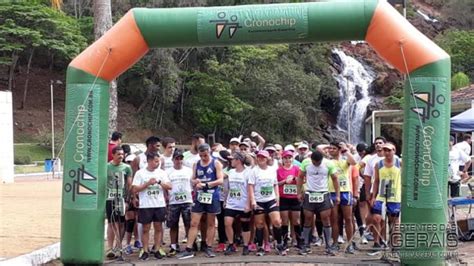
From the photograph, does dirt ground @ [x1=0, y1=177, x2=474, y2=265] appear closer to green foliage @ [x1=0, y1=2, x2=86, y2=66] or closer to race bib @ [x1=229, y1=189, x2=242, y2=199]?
race bib @ [x1=229, y1=189, x2=242, y2=199]

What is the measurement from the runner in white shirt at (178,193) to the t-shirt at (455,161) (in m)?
6.18

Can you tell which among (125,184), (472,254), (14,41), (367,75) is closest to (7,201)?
(125,184)

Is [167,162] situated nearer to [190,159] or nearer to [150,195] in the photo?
[190,159]

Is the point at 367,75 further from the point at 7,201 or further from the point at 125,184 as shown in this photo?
the point at 125,184

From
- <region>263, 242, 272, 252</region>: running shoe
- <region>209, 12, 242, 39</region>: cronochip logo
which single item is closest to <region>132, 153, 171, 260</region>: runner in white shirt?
<region>263, 242, 272, 252</region>: running shoe

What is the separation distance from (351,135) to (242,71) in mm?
8858

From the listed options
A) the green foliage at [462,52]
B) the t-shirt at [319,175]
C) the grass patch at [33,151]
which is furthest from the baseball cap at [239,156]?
the green foliage at [462,52]

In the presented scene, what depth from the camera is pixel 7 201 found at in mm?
16797

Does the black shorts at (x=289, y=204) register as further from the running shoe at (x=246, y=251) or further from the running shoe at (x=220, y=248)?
→ the running shoe at (x=220, y=248)

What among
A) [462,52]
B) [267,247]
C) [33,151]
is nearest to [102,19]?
[267,247]

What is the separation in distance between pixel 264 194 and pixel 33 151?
33.5m

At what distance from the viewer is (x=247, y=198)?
9.55m

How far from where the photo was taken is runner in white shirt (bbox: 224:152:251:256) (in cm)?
955

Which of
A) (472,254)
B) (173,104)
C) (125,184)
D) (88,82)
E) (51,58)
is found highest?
(51,58)
